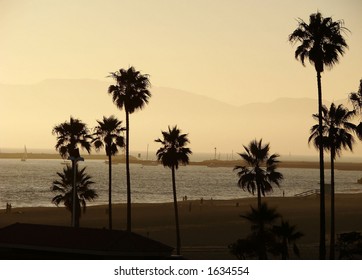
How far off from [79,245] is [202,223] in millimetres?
54467

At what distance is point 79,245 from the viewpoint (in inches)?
1308

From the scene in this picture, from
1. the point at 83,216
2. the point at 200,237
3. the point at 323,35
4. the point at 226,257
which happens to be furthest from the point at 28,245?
the point at 83,216

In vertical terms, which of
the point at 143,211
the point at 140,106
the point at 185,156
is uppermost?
the point at 140,106

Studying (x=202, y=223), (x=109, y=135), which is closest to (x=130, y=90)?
(x=109, y=135)

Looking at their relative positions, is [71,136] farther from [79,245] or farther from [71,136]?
[79,245]

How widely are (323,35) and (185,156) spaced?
798 inches

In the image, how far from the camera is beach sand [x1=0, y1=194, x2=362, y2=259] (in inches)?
2253

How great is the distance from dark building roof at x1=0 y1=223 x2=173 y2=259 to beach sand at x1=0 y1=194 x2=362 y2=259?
577 inches

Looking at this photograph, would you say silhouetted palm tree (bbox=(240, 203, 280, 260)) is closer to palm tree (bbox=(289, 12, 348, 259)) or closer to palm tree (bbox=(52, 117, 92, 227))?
palm tree (bbox=(289, 12, 348, 259))

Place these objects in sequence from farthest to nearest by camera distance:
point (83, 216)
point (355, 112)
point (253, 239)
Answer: point (83, 216)
point (355, 112)
point (253, 239)

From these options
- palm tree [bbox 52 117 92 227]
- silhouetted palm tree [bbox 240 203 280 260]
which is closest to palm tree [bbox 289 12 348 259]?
silhouetted palm tree [bbox 240 203 280 260]

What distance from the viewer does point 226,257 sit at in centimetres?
4666

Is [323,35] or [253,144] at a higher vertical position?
[323,35]
